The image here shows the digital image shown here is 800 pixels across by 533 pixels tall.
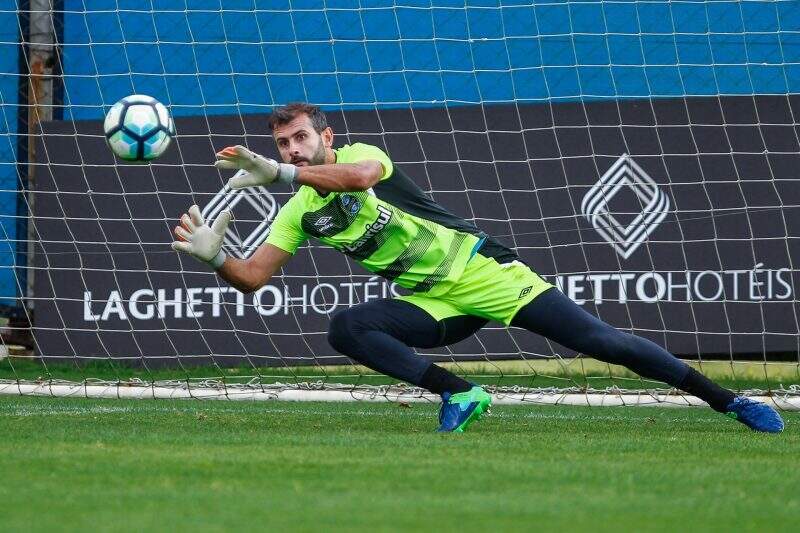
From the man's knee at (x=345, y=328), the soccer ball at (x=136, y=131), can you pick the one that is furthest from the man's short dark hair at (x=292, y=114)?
the man's knee at (x=345, y=328)

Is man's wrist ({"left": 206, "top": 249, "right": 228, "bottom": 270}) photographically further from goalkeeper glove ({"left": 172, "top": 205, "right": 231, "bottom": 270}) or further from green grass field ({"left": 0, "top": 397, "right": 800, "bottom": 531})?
Answer: green grass field ({"left": 0, "top": 397, "right": 800, "bottom": 531})

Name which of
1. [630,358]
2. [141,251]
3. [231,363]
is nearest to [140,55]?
[141,251]

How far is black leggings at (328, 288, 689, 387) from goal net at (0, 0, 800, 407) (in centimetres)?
312

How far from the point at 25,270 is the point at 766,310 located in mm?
6041

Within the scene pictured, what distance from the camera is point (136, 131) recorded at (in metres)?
6.79

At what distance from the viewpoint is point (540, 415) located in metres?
7.98

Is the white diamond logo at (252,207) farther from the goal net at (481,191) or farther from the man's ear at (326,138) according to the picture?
the man's ear at (326,138)

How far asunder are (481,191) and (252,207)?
5.98 ft

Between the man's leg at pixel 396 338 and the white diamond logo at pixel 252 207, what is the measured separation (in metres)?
4.32

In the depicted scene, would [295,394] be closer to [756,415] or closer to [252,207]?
[252,207]

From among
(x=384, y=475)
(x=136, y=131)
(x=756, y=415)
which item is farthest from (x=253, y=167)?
(x=756, y=415)

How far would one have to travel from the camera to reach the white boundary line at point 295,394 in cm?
891

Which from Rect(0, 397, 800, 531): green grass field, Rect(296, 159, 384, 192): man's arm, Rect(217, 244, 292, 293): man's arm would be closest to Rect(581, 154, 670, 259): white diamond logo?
Rect(0, 397, 800, 531): green grass field

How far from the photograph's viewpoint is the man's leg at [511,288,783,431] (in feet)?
21.4
